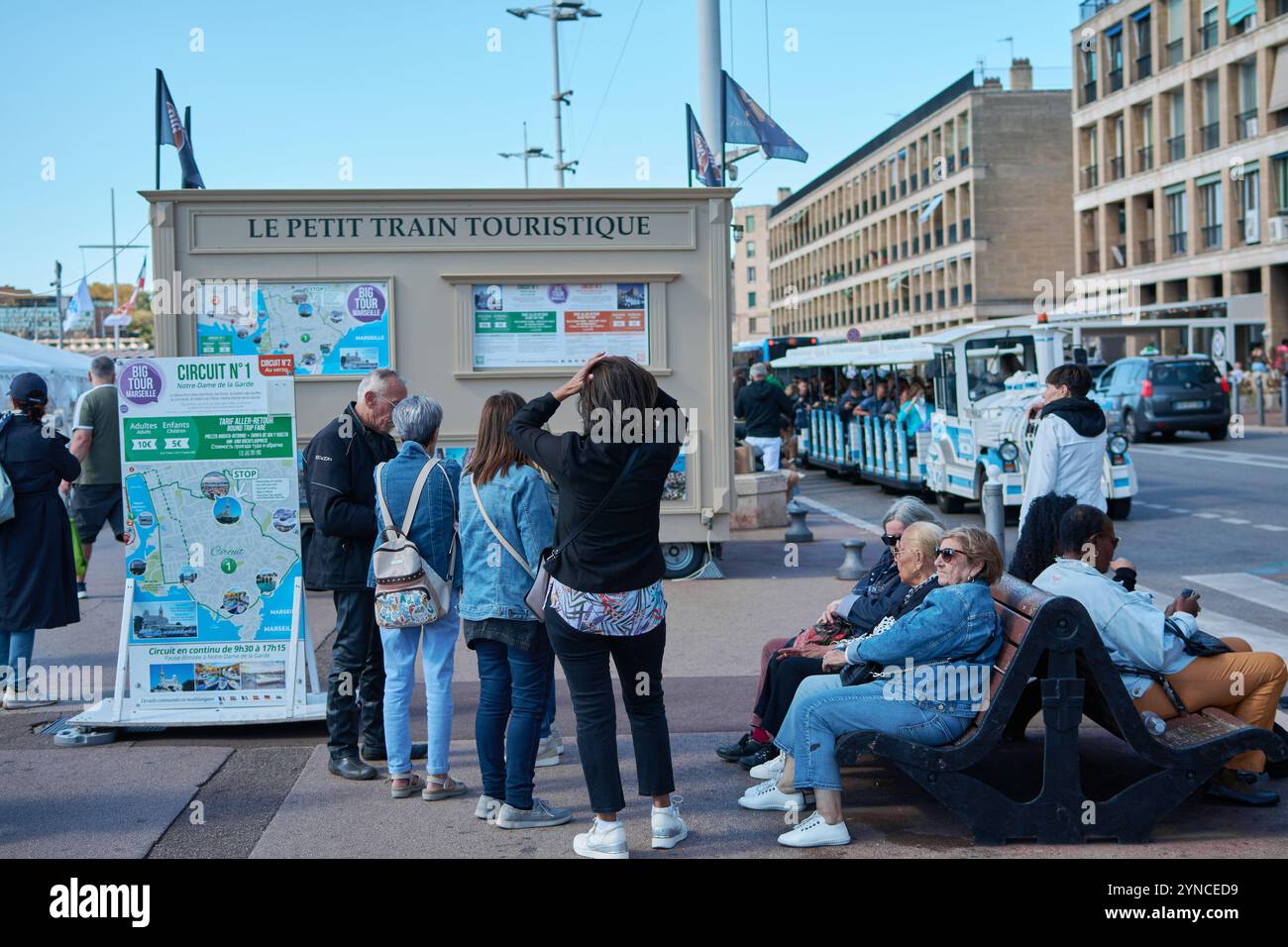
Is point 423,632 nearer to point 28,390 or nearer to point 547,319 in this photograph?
point 28,390

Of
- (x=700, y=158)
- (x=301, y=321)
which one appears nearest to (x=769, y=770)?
(x=301, y=321)

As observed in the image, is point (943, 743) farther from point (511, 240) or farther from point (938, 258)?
Answer: point (938, 258)

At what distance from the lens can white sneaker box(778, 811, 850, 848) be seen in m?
5.12

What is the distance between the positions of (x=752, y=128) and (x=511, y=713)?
11.4 m

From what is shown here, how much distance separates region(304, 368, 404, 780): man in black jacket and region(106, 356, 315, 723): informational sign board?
0.79 meters

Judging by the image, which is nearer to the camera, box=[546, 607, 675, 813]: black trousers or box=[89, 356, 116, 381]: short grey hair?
box=[546, 607, 675, 813]: black trousers

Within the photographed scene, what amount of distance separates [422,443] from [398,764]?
1.43 meters

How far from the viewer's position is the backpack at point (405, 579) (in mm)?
5805

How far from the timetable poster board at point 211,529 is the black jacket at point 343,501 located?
88 cm

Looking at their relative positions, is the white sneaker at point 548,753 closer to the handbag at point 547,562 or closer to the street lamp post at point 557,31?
the handbag at point 547,562

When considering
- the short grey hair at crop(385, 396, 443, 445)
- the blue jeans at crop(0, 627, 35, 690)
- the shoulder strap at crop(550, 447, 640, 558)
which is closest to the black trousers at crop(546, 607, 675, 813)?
the shoulder strap at crop(550, 447, 640, 558)

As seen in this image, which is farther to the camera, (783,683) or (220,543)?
(220,543)

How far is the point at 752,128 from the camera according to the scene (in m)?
15.6

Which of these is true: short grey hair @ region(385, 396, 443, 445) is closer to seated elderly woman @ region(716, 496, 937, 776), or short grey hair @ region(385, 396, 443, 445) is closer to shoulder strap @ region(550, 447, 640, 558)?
shoulder strap @ region(550, 447, 640, 558)
